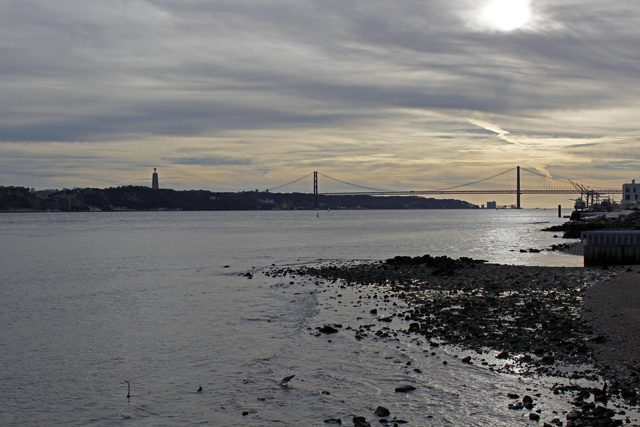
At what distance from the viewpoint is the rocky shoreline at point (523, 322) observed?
7.07m

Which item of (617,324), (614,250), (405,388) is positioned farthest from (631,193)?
(405,388)

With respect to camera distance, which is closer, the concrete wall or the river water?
the river water

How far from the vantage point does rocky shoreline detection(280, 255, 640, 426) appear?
7.07 m

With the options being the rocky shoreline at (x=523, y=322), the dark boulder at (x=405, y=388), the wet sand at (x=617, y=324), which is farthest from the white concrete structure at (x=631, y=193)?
the dark boulder at (x=405, y=388)

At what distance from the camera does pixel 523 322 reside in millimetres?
10812

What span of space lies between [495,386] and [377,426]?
2.13 metres

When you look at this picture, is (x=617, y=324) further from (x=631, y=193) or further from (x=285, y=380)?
(x=631, y=193)

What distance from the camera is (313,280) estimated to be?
20453 mm

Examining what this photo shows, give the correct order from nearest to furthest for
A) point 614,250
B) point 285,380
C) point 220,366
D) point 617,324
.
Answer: point 285,380 → point 220,366 → point 617,324 → point 614,250

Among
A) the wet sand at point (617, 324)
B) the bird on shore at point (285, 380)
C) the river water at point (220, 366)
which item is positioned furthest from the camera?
the bird on shore at point (285, 380)

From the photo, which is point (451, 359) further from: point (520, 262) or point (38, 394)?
point (520, 262)

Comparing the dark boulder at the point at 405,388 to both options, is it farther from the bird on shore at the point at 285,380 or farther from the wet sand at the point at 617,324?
the wet sand at the point at 617,324

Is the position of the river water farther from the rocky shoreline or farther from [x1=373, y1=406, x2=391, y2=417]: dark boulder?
the rocky shoreline

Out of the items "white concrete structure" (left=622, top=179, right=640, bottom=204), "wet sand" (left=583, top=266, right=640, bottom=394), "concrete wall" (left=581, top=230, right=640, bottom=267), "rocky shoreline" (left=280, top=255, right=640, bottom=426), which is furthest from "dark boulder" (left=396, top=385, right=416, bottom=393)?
"white concrete structure" (left=622, top=179, right=640, bottom=204)
